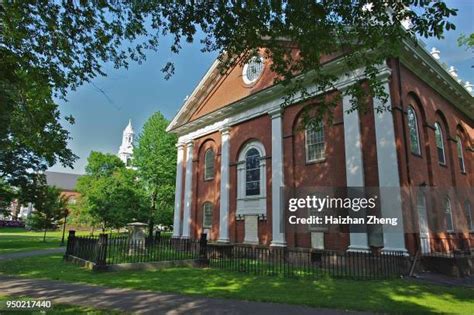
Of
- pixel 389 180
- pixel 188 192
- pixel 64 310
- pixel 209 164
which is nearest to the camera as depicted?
pixel 64 310

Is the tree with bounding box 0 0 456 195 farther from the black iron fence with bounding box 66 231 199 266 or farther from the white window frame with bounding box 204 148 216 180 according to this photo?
the white window frame with bounding box 204 148 216 180

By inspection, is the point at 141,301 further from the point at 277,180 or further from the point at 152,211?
the point at 152,211

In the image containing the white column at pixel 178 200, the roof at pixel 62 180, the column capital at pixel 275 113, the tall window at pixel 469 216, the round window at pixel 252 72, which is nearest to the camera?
the column capital at pixel 275 113

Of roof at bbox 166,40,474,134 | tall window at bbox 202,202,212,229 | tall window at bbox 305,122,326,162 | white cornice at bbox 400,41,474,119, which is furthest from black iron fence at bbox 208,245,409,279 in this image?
white cornice at bbox 400,41,474,119

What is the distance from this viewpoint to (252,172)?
19406mm

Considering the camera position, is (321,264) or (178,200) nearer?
(321,264)

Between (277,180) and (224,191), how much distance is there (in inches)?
178

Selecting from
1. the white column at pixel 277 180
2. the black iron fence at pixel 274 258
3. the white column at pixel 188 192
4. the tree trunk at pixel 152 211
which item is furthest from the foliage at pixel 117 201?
the white column at pixel 277 180

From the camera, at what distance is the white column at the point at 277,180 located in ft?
53.7

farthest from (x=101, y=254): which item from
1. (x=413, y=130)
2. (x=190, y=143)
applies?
(x=413, y=130)

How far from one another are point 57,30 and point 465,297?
449 inches

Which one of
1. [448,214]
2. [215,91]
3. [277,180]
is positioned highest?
[215,91]

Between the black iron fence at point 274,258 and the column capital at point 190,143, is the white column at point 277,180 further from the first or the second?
the column capital at point 190,143

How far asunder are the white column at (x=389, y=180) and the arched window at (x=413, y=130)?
2386 millimetres
